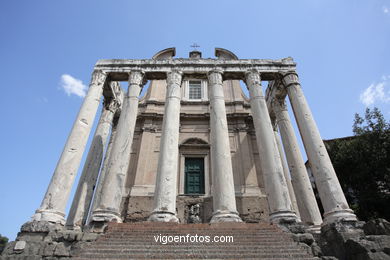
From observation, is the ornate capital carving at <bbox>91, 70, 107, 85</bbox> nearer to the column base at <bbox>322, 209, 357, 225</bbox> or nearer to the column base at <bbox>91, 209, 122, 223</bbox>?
the column base at <bbox>91, 209, 122, 223</bbox>

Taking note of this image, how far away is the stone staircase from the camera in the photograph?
20.6ft

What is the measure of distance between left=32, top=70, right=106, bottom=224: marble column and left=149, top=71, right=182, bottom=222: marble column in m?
3.61

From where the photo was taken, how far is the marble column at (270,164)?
30.5 feet

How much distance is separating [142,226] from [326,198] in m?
7.28

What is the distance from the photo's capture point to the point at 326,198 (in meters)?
9.48

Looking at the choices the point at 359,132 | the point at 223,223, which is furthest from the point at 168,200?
the point at 359,132

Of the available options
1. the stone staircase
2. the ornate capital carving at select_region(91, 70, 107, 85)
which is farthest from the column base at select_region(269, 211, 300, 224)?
the ornate capital carving at select_region(91, 70, 107, 85)

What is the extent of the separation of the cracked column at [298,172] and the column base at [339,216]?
287cm

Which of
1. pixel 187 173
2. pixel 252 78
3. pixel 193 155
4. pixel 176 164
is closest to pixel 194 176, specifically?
pixel 187 173

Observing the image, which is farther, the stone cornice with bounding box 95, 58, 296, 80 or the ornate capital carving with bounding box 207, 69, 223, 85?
the stone cornice with bounding box 95, 58, 296, 80

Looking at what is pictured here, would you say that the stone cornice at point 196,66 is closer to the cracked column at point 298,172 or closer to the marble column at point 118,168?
the marble column at point 118,168

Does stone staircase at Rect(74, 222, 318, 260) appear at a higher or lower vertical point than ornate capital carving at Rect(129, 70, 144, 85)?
lower

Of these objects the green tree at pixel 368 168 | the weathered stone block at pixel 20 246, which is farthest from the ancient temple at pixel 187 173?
the green tree at pixel 368 168

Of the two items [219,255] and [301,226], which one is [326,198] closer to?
[301,226]
